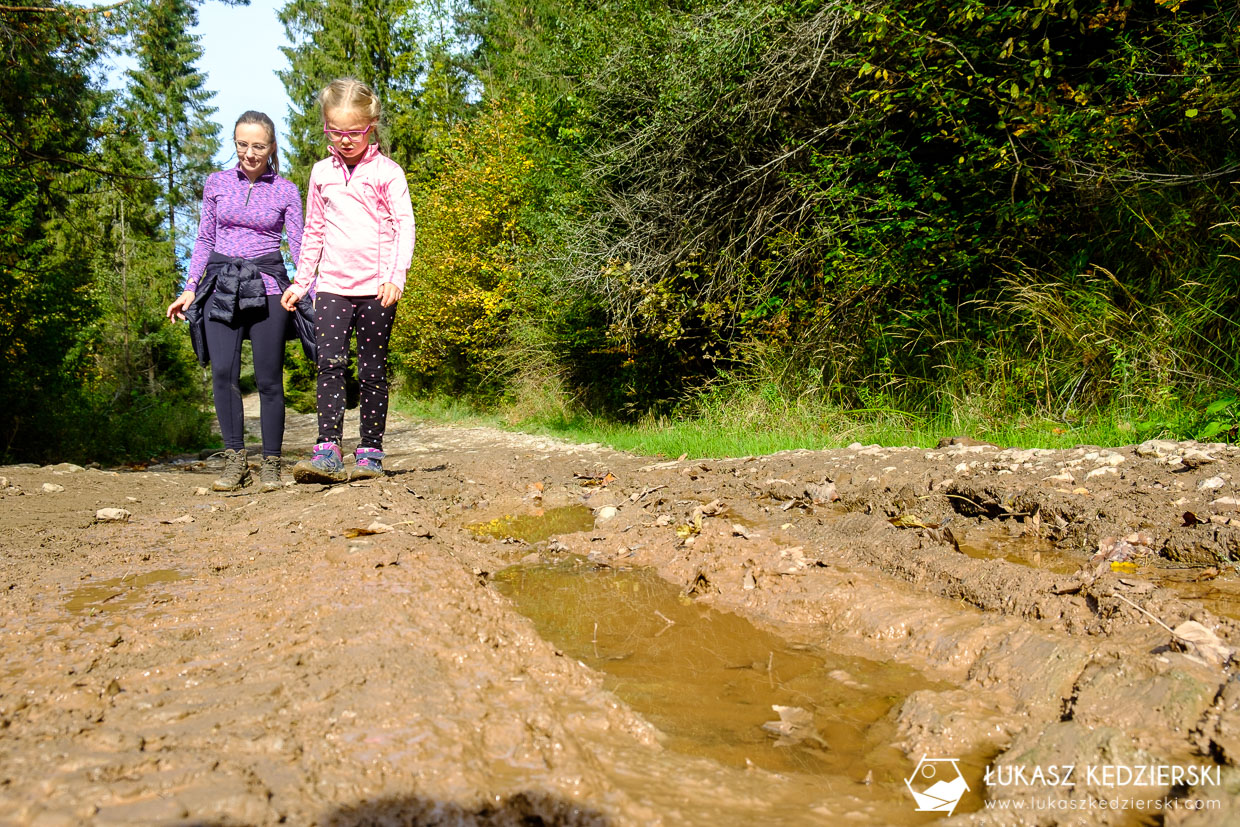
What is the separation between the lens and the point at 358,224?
4.71 m

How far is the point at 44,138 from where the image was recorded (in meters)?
7.58

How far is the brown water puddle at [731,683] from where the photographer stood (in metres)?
1.52

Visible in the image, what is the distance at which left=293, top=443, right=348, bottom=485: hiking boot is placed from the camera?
4.46m

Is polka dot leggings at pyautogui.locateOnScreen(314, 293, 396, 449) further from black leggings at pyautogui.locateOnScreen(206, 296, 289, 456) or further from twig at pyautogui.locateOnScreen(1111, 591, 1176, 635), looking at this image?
twig at pyautogui.locateOnScreen(1111, 591, 1176, 635)

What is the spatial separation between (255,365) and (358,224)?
3.79 ft

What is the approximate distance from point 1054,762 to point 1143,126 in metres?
5.50

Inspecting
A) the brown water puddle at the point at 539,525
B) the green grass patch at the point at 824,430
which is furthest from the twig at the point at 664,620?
the green grass patch at the point at 824,430

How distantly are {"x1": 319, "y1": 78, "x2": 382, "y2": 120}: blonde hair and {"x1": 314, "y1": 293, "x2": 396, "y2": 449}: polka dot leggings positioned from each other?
44.7 inches

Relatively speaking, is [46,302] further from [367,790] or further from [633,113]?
[367,790]

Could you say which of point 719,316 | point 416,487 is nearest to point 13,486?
point 416,487

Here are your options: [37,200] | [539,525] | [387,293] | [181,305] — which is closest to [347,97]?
[387,293]

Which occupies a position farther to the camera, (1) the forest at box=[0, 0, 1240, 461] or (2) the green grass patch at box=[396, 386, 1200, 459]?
(1) the forest at box=[0, 0, 1240, 461]

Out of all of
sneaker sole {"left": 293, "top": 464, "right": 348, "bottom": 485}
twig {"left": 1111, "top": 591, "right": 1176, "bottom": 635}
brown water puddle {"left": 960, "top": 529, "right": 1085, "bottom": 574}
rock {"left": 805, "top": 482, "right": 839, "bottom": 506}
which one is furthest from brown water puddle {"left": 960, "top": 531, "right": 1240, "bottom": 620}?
sneaker sole {"left": 293, "top": 464, "right": 348, "bottom": 485}
